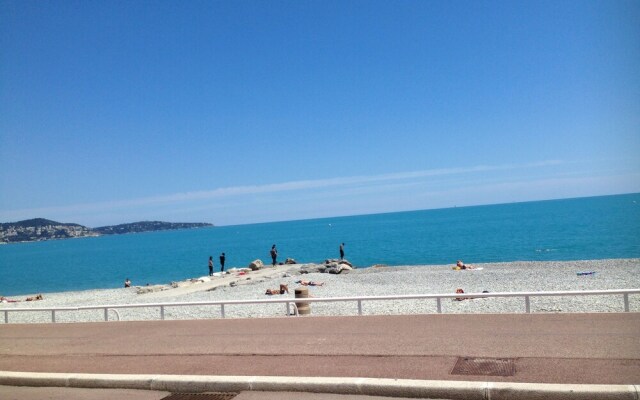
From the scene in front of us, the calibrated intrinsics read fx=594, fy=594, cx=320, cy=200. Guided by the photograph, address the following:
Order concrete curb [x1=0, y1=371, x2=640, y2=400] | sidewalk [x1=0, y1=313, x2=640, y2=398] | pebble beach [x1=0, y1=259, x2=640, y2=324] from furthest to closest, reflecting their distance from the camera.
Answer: pebble beach [x1=0, y1=259, x2=640, y2=324], sidewalk [x1=0, y1=313, x2=640, y2=398], concrete curb [x1=0, y1=371, x2=640, y2=400]

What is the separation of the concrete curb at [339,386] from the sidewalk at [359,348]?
0.93 ft

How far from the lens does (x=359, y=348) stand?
908 centimetres

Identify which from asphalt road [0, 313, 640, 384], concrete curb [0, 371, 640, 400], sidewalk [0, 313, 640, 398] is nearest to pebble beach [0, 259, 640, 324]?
sidewalk [0, 313, 640, 398]

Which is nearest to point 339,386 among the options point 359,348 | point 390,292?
point 359,348

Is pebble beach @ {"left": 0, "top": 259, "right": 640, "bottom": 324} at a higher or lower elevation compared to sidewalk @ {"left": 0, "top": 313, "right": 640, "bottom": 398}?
lower

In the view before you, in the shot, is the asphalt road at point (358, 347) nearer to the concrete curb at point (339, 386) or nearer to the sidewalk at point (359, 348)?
the sidewalk at point (359, 348)

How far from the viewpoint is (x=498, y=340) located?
906 centimetres

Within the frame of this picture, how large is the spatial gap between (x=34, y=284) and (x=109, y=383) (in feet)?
191

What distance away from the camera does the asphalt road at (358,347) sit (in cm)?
750

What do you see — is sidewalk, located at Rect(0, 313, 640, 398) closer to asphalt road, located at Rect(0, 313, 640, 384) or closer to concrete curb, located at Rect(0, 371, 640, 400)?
asphalt road, located at Rect(0, 313, 640, 384)

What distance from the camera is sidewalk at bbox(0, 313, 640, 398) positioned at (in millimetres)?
7453

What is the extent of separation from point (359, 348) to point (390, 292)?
1691cm

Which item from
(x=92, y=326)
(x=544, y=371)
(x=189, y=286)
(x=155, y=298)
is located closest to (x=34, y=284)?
(x=189, y=286)

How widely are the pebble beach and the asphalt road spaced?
4.06m
